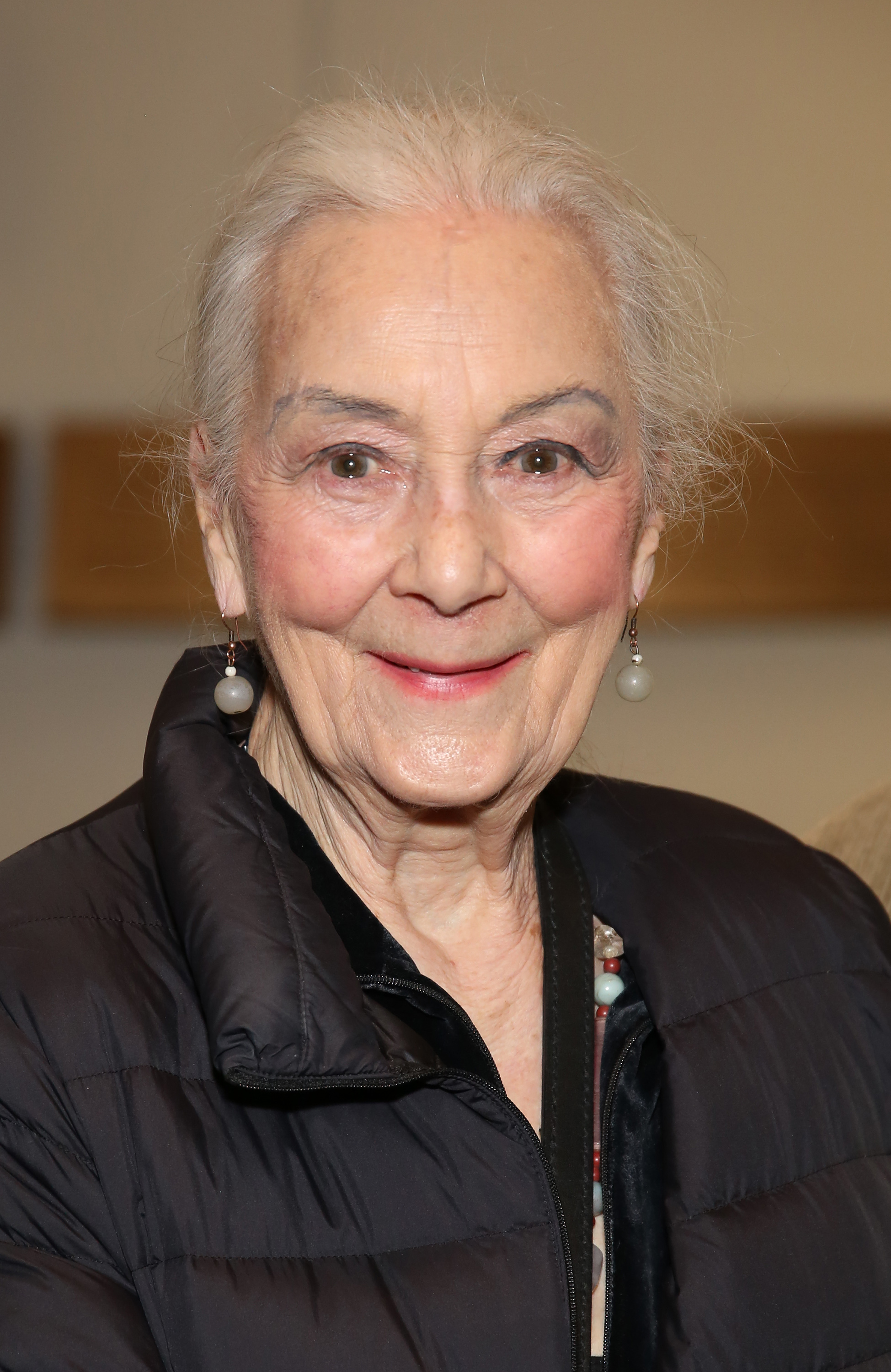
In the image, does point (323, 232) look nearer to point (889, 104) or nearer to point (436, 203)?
point (436, 203)

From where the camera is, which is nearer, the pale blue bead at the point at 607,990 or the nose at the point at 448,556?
the nose at the point at 448,556

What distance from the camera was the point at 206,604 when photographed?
10.3ft

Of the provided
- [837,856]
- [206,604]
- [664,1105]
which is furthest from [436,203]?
[206,604]

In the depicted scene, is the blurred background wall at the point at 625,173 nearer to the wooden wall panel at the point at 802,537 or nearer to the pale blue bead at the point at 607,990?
the wooden wall panel at the point at 802,537

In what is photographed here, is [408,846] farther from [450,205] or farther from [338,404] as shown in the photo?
[450,205]

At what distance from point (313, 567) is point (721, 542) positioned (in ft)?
7.64

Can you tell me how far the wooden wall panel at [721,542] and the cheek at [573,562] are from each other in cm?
181

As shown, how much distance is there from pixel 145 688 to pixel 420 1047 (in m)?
2.22

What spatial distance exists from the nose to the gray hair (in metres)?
0.21

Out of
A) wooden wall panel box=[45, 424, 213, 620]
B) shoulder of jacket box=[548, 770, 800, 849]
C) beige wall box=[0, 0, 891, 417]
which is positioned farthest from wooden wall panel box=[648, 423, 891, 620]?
shoulder of jacket box=[548, 770, 800, 849]

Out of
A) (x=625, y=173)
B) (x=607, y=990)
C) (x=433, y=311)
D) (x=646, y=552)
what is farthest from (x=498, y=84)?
(x=607, y=990)

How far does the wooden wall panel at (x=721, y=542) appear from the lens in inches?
122

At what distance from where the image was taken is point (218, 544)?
4.44 feet

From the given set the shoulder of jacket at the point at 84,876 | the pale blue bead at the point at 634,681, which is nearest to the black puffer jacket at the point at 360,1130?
the shoulder of jacket at the point at 84,876
